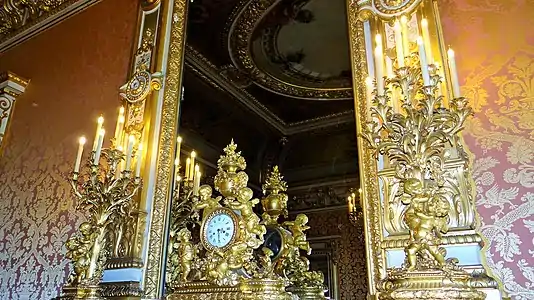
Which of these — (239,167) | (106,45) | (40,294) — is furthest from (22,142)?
(239,167)

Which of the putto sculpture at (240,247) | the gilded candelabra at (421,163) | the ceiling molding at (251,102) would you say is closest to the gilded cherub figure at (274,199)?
the putto sculpture at (240,247)

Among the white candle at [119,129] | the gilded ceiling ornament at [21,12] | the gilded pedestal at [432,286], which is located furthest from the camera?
the gilded ceiling ornament at [21,12]

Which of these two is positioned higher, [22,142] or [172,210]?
[22,142]

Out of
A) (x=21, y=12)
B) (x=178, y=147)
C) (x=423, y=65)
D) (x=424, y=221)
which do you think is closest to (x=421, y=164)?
(x=424, y=221)

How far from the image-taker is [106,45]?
2979 millimetres

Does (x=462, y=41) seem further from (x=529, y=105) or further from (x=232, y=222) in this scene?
(x=232, y=222)

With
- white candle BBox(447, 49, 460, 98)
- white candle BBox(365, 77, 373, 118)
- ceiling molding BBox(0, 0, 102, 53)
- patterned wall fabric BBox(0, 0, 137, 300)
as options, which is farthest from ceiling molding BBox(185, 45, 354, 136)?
ceiling molding BBox(0, 0, 102, 53)

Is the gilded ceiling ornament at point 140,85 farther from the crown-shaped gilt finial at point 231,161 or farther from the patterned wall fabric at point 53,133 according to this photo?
the crown-shaped gilt finial at point 231,161

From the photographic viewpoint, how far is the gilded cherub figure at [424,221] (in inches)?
53.2

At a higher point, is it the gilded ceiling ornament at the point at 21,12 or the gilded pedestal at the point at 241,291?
the gilded ceiling ornament at the point at 21,12

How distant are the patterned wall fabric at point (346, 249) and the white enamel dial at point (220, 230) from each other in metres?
0.33

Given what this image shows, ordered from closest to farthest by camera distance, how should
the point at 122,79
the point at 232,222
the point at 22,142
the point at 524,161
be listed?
1. the point at 524,161
2. the point at 232,222
3. the point at 122,79
4. the point at 22,142

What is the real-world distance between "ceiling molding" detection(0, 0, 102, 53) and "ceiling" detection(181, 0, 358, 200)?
1.39 meters

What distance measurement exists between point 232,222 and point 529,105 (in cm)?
119
